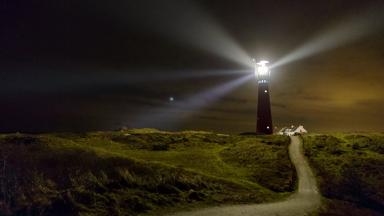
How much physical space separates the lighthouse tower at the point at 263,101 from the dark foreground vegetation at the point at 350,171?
11497 millimetres

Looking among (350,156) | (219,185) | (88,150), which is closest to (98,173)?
(88,150)

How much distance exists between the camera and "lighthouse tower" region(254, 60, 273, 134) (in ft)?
217

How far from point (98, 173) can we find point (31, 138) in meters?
15.7

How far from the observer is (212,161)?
39.1 m

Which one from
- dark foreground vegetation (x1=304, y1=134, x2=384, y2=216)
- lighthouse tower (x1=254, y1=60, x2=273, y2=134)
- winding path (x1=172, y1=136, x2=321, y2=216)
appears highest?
lighthouse tower (x1=254, y1=60, x2=273, y2=134)

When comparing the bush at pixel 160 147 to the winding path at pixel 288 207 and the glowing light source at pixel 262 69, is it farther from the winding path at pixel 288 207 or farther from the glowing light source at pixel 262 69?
the glowing light source at pixel 262 69

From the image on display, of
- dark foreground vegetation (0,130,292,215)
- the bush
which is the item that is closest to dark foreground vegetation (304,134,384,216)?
dark foreground vegetation (0,130,292,215)

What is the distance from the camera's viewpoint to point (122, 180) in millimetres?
26297

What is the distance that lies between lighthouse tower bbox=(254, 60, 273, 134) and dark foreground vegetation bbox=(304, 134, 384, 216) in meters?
11.5

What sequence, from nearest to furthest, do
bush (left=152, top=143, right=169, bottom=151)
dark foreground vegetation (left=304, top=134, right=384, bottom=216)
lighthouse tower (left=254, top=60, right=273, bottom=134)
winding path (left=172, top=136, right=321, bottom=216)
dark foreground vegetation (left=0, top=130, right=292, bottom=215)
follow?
dark foreground vegetation (left=0, top=130, right=292, bottom=215) → winding path (left=172, top=136, right=321, bottom=216) → dark foreground vegetation (left=304, top=134, right=384, bottom=216) → bush (left=152, top=143, right=169, bottom=151) → lighthouse tower (left=254, top=60, right=273, bottom=134)

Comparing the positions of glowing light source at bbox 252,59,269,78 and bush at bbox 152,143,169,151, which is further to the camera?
glowing light source at bbox 252,59,269,78

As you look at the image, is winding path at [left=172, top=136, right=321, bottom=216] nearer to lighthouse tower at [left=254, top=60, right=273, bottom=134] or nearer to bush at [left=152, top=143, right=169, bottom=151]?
bush at [left=152, top=143, right=169, bottom=151]

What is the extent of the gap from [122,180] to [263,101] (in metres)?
44.1

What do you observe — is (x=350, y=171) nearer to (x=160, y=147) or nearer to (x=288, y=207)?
(x=288, y=207)
